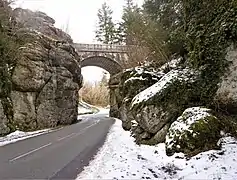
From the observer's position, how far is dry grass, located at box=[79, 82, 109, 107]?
63034mm

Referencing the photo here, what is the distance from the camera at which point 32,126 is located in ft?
68.9

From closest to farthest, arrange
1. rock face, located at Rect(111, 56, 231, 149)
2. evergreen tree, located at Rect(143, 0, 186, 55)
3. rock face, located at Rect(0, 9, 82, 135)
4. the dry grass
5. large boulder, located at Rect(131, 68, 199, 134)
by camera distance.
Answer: rock face, located at Rect(111, 56, 231, 149) → large boulder, located at Rect(131, 68, 199, 134) → evergreen tree, located at Rect(143, 0, 186, 55) → rock face, located at Rect(0, 9, 82, 135) → the dry grass

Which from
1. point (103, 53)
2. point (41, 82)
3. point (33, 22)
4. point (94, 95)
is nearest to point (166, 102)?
point (41, 82)

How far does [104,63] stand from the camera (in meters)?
45.1

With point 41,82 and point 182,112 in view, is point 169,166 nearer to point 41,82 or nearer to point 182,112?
point 182,112

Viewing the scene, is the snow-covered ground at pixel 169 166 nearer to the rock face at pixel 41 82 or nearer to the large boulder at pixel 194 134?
the large boulder at pixel 194 134

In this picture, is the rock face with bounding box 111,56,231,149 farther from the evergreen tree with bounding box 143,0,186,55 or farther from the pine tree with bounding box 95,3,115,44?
the pine tree with bounding box 95,3,115,44

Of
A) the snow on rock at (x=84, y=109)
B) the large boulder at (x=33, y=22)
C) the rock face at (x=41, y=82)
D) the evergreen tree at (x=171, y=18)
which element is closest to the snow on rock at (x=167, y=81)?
the evergreen tree at (x=171, y=18)

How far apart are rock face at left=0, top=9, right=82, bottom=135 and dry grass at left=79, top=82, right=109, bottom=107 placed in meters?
31.8

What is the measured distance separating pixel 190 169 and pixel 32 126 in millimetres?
15516

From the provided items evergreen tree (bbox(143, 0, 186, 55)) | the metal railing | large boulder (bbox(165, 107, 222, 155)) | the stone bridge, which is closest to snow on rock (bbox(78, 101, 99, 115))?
the stone bridge

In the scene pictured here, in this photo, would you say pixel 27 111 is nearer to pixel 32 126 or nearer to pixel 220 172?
pixel 32 126

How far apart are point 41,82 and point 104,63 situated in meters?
22.8

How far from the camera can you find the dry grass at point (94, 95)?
63.0 metres
